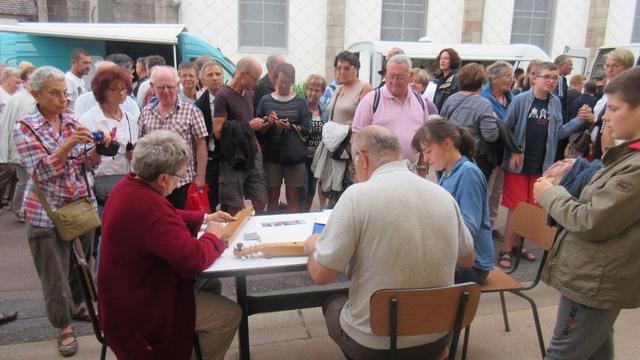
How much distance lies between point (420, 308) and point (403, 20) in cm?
1274

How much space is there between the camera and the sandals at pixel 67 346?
9.64 ft

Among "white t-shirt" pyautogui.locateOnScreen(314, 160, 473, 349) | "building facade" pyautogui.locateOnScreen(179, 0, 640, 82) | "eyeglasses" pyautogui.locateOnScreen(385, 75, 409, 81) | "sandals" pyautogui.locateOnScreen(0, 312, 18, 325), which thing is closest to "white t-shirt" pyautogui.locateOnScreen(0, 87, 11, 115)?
"sandals" pyautogui.locateOnScreen(0, 312, 18, 325)

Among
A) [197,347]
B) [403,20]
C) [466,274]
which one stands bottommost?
[197,347]

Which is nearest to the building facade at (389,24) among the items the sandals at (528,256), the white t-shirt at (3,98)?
the white t-shirt at (3,98)

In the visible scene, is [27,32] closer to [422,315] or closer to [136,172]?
[136,172]

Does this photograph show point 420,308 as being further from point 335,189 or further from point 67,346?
point 335,189

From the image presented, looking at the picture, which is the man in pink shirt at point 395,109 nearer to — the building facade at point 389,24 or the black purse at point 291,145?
the black purse at point 291,145

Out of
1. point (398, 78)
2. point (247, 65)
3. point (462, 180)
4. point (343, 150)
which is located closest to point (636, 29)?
point (398, 78)

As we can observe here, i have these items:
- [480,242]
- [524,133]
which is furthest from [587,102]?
[480,242]

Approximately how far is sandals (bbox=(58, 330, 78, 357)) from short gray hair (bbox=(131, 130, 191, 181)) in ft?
5.01

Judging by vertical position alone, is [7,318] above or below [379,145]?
below

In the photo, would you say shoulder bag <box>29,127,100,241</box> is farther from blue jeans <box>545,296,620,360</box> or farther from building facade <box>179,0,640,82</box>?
building facade <box>179,0,640,82</box>

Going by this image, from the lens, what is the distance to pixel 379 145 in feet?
6.73

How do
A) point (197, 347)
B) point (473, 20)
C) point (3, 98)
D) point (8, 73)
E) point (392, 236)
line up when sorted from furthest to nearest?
point (473, 20), point (8, 73), point (3, 98), point (197, 347), point (392, 236)
